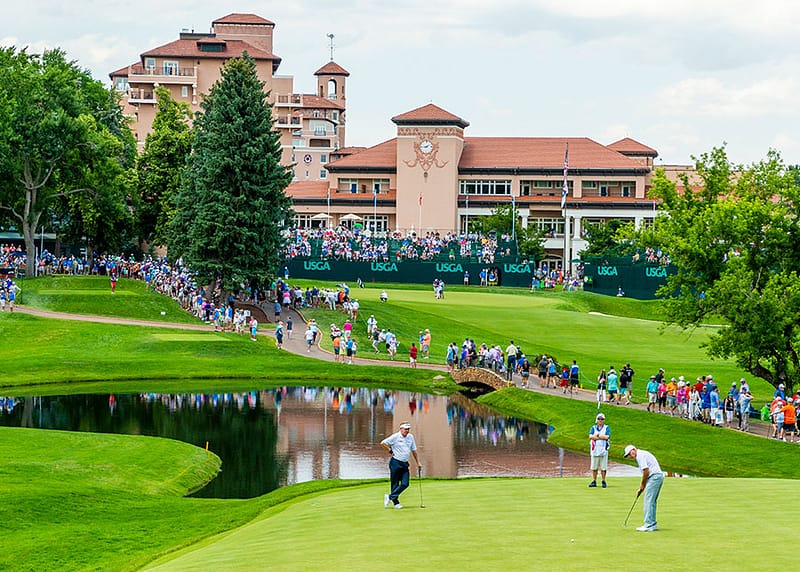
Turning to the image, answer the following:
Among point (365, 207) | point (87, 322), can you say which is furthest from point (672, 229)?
point (365, 207)

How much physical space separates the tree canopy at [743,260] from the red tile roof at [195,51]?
10823 centimetres

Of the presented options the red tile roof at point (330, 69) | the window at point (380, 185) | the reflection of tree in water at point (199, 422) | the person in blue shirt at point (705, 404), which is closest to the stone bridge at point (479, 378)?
the reflection of tree in water at point (199, 422)

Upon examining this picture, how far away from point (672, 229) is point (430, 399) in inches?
507

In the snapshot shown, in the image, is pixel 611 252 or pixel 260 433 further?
pixel 611 252

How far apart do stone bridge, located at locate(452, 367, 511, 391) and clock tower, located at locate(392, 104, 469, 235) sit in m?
75.7

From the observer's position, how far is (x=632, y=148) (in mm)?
142625

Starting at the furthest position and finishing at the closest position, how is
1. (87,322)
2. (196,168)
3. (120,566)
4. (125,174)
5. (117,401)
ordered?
1. (125,174)
2. (196,168)
3. (87,322)
4. (117,401)
5. (120,566)

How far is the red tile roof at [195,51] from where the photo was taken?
149m

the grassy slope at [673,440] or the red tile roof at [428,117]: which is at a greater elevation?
the red tile roof at [428,117]

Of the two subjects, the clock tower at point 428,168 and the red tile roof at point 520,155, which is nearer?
the clock tower at point 428,168

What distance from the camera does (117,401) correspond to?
49.6 metres

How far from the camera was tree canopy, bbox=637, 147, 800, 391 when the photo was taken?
140 ft

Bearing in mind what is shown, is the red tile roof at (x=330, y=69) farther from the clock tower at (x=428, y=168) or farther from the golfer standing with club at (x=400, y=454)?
the golfer standing with club at (x=400, y=454)

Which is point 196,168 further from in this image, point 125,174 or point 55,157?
point 125,174
